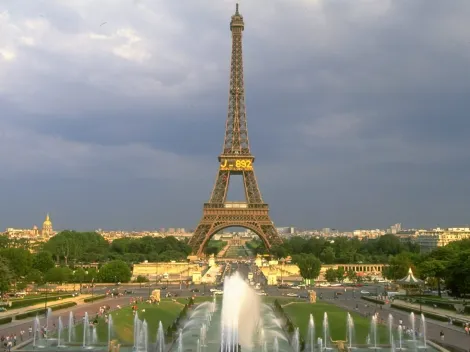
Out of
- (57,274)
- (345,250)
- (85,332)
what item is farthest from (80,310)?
(345,250)

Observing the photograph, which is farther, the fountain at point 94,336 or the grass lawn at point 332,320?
the grass lawn at point 332,320

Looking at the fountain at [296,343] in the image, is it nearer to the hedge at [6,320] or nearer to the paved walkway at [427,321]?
the paved walkway at [427,321]

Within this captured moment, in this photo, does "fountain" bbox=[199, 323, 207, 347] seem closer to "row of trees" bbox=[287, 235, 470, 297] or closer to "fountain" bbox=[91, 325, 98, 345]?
"fountain" bbox=[91, 325, 98, 345]

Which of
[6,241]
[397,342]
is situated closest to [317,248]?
[6,241]

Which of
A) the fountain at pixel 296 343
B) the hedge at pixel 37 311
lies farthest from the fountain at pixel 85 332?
the fountain at pixel 296 343

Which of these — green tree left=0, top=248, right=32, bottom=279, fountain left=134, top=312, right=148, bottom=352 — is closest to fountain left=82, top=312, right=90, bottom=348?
fountain left=134, top=312, right=148, bottom=352

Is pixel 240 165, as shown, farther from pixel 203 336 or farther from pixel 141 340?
pixel 141 340
